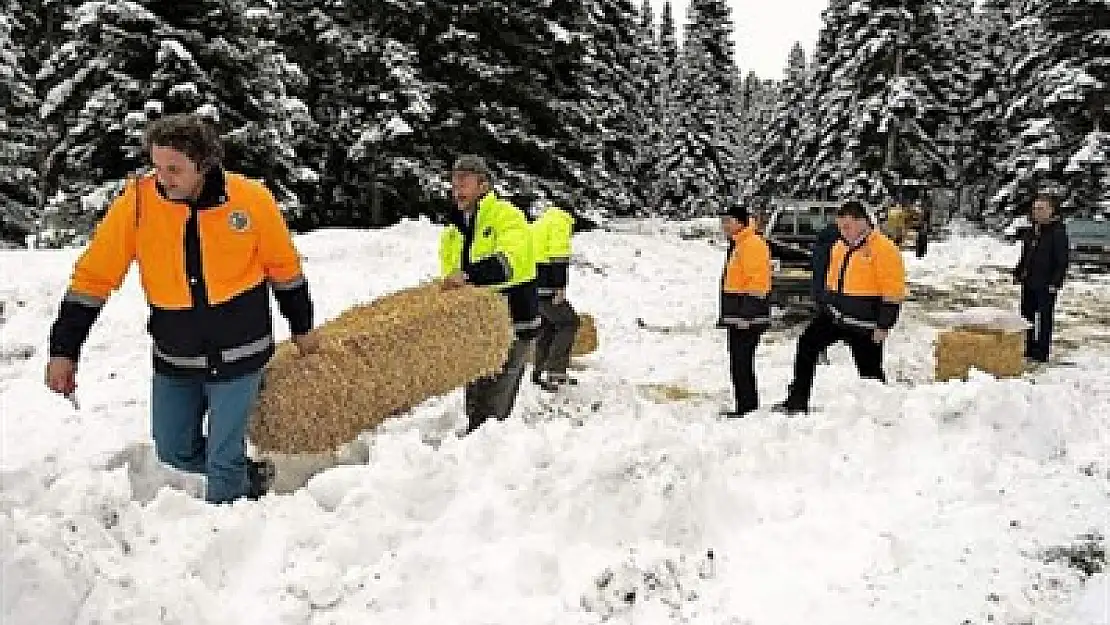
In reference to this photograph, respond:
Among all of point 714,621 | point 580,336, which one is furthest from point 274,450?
point 580,336

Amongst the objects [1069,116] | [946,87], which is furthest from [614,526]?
[946,87]

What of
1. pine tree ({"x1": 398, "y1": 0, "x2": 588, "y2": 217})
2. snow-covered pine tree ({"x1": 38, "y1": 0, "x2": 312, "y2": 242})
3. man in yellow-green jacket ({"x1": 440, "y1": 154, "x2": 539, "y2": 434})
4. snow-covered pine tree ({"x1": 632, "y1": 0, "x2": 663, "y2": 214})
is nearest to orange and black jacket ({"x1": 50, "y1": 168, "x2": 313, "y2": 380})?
man in yellow-green jacket ({"x1": 440, "y1": 154, "x2": 539, "y2": 434})

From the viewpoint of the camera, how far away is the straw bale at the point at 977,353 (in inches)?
376

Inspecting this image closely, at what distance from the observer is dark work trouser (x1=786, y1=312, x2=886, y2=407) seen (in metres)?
7.82

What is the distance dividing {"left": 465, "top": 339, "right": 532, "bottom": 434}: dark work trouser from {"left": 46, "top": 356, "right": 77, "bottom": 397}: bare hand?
106 inches

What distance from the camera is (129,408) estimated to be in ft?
24.8

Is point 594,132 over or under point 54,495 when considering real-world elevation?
over

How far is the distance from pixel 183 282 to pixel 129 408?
3.80 metres

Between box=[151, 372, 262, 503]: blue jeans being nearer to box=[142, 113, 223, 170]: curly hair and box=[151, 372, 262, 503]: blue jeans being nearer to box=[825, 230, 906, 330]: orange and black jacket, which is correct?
box=[142, 113, 223, 170]: curly hair

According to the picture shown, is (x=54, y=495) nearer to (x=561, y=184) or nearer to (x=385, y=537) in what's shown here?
(x=385, y=537)

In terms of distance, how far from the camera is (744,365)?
7.96 metres

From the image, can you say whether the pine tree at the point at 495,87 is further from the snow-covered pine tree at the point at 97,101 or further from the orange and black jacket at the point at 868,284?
the orange and black jacket at the point at 868,284

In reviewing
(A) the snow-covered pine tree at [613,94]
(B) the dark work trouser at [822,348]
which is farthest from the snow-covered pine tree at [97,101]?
(B) the dark work trouser at [822,348]

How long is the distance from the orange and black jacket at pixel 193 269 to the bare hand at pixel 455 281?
6.22 ft
